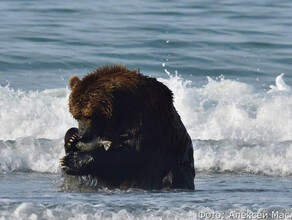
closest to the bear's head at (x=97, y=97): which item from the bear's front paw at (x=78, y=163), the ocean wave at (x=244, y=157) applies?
the bear's front paw at (x=78, y=163)

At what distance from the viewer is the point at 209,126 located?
1370 cm

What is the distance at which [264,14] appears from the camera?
2227cm

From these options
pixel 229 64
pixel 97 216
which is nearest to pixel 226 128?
pixel 229 64

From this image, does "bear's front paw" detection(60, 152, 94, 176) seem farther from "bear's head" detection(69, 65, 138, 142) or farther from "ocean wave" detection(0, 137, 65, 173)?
"ocean wave" detection(0, 137, 65, 173)

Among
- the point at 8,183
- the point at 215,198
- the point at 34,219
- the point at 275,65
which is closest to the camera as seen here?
the point at 34,219

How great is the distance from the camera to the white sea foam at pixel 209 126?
37.5 ft

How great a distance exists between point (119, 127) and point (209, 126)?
5441mm

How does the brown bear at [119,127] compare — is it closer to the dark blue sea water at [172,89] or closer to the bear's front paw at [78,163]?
the bear's front paw at [78,163]

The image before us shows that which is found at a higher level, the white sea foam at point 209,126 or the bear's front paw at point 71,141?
the white sea foam at point 209,126

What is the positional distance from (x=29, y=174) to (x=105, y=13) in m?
11.5

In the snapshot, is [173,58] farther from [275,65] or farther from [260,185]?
[260,185]

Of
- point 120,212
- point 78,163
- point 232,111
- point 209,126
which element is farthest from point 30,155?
point 120,212

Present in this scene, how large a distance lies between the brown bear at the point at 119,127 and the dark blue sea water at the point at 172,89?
0.70ft

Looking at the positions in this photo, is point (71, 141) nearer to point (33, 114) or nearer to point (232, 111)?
point (33, 114)
